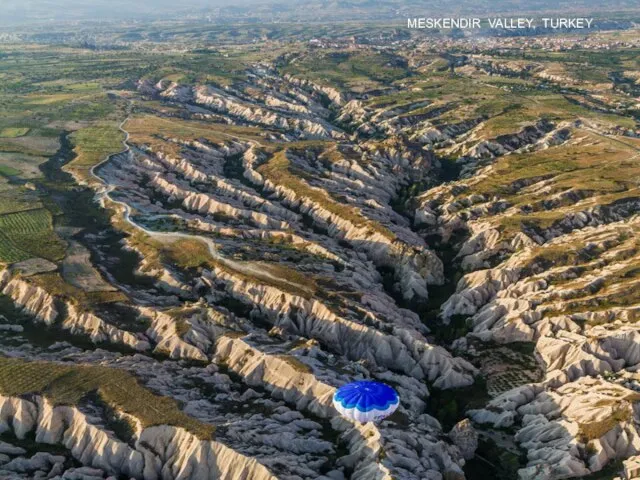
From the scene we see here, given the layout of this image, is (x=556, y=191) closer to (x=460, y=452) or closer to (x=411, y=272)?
(x=411, y=272)

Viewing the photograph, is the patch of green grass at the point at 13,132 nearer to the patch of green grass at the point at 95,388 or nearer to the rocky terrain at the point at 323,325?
the rocky terrain at the point at 323,325

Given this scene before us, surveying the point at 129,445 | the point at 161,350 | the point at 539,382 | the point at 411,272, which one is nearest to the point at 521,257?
the point at 411,272

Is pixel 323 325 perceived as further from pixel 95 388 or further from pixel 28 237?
pixel 28 237

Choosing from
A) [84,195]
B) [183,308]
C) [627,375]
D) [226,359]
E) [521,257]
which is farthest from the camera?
[84,195]

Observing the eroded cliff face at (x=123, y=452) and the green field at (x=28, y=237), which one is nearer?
the eroded cliff face at (x=123, y=452)

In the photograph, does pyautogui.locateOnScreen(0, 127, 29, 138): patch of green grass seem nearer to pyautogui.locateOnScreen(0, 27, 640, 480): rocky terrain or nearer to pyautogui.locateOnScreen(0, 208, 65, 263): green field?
pyautogui.locateOnScreen(0, 27, 640, 480): rocky terrain

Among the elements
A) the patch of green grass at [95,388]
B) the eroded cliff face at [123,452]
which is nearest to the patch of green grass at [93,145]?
the patch of green grass at [95,388]

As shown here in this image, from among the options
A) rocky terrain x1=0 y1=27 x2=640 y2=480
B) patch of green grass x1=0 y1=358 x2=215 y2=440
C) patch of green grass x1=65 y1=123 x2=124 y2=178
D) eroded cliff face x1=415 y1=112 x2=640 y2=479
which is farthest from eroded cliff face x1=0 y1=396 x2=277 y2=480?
patch of green grass x1=65 y1=123 x2=124 y2=178
